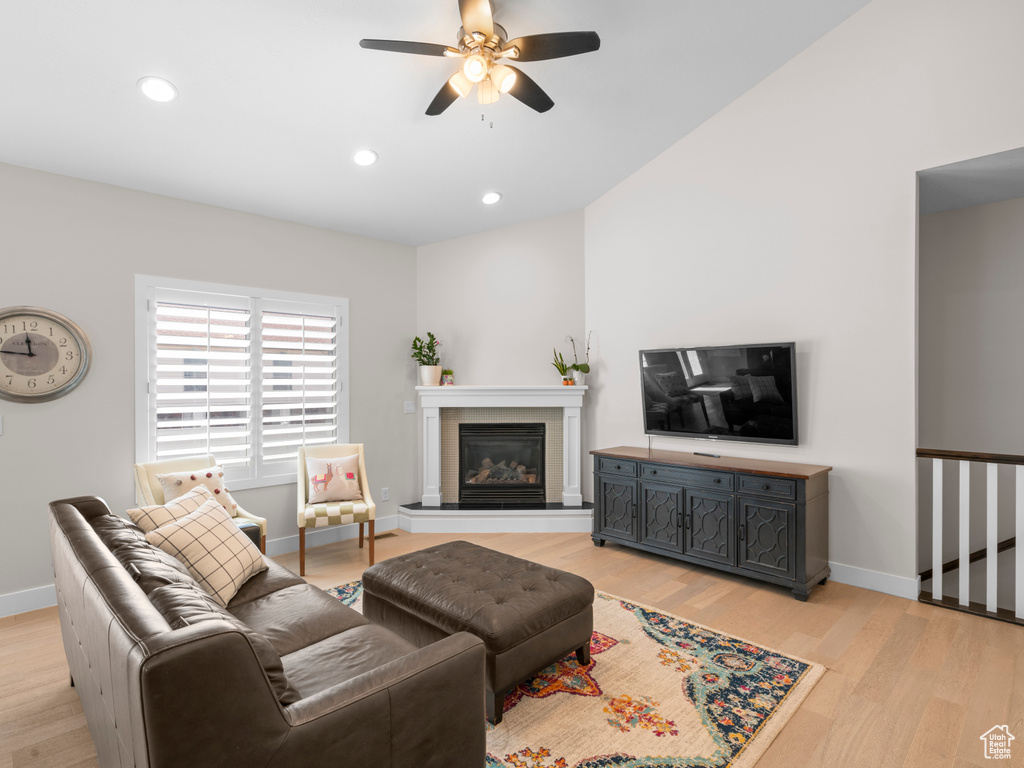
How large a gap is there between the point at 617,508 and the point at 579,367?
4.41ft

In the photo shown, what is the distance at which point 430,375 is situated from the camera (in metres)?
5.27

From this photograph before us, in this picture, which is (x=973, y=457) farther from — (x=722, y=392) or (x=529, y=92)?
(x=529, y=92)

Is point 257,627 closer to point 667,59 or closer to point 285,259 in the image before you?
point 285,259

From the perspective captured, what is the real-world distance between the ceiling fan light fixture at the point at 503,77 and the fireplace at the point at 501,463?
3170mm

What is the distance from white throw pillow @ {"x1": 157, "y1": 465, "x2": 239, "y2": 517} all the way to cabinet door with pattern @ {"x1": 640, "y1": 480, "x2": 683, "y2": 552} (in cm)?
303

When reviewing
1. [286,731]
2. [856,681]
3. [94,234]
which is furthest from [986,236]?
[94,234]

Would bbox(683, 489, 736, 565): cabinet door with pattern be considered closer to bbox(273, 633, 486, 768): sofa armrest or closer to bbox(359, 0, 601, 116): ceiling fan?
bbox(273, 633, 486, 768): sofa armrest

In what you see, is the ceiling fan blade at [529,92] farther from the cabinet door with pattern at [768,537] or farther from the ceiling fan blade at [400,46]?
the cabinet door with pattern at [768,537]

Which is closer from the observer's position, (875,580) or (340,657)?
(340,657)

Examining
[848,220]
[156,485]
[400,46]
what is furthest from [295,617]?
[848,220]

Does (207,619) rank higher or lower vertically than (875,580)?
higher

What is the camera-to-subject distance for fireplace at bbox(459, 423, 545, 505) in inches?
205

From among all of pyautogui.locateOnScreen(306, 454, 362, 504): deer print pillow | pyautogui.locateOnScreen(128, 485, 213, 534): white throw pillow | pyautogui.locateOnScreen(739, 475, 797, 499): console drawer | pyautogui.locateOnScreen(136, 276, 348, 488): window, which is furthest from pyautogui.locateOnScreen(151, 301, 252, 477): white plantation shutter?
pyautogui.locateOnScreen(739, 475, 797, 499): console drawer

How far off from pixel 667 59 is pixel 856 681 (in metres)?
3.62
